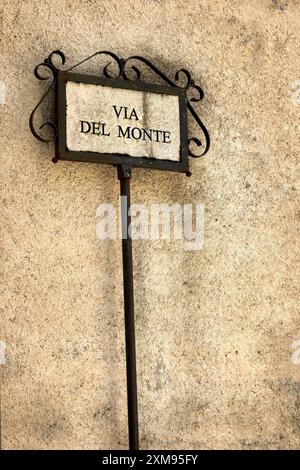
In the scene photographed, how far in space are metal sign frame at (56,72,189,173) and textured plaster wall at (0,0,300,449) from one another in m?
0.05

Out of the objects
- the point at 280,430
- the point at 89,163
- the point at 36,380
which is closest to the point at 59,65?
the point at 89,163

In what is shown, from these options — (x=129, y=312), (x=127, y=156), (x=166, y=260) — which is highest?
(x=127, y=156)

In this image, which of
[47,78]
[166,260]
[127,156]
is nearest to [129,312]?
[166,260]

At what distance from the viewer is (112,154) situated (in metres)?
1.53

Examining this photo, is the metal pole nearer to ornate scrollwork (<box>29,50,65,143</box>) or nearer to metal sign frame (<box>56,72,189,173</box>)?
metal sign frame (<box>56,72,189,173</box>)

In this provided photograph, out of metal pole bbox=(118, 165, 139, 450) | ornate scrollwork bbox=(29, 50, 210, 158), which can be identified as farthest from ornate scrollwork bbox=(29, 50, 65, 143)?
metal pole bbox=(118, 165, 139, 450)

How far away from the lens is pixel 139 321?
5.04 ft

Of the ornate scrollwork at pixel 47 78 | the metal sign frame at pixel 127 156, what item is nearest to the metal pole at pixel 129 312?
the metal sign frame at pixel 127 156

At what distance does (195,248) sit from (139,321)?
0.22 meters

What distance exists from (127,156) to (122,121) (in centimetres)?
8

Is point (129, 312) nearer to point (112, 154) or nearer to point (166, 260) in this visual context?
point (166, 260)

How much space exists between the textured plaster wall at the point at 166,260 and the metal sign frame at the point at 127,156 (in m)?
0.03

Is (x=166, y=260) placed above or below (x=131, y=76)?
below
